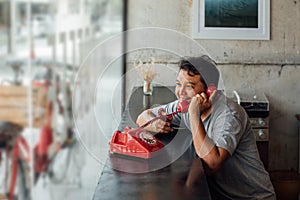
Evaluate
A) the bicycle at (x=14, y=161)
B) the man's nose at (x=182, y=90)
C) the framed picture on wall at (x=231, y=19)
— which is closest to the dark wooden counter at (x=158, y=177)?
the man's nose at (x=182, y=90)

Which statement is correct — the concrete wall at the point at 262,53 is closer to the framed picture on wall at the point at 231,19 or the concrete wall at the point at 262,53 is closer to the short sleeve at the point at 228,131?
the framed picture on wall at the point at 231,19

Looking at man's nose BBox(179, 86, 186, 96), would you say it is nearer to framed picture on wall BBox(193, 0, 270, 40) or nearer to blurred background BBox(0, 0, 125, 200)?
blurred background BBox(0, 0, 125, 200)

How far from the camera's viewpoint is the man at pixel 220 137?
2102 millimetres

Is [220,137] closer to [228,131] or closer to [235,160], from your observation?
[228,131]

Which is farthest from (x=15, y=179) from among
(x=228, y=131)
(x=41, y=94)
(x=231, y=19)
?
(x=231, y=19)

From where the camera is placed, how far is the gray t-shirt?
2.16m

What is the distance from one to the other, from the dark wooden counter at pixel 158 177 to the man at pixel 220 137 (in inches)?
3.9

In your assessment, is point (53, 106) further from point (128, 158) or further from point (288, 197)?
point (288, 197)

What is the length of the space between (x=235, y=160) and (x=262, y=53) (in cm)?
208

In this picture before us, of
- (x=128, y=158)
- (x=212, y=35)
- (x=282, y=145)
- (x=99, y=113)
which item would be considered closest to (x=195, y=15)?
(x=212, y=35)

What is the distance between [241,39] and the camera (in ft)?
13.4

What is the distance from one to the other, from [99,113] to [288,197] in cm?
203

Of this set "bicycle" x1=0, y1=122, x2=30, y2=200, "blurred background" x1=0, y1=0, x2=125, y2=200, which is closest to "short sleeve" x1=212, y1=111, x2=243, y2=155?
"blurred background" x1=0, y1=0, x2=125, y2=200

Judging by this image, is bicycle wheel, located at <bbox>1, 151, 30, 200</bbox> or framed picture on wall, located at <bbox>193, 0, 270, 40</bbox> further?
framed picture on wall, located at <bbox>193, 0, 270, 40</bbox>
